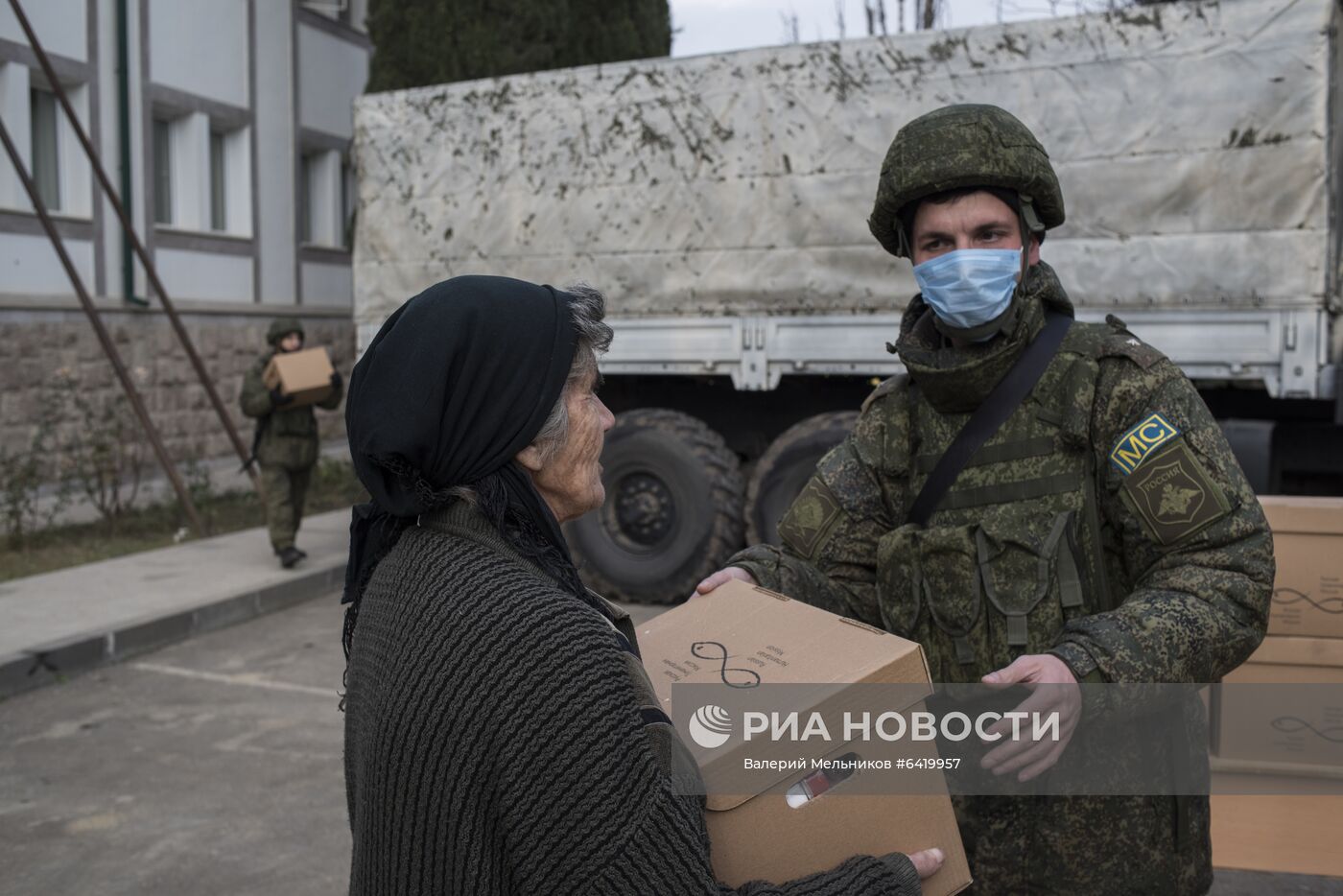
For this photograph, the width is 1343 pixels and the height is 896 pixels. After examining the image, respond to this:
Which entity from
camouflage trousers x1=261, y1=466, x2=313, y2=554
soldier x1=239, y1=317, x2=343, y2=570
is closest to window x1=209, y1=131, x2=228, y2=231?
soldier x1=239, y1=317, x2=343, y2=570

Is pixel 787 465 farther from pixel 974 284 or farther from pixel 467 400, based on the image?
pixel 467 400

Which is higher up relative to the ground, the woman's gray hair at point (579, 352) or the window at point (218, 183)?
the window at point (218, 183)

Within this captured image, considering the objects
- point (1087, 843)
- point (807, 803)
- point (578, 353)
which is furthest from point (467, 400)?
point (1087, 843)


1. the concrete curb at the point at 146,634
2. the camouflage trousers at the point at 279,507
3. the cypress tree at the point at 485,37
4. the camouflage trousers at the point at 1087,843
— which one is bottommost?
the concrete curb at the point at 146,634

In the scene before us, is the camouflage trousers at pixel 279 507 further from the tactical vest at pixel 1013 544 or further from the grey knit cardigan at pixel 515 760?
the grey knit cardigan at pixel 515 760

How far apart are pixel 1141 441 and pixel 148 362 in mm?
A: 12513

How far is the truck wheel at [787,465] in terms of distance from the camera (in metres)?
6.98

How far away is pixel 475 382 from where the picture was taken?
1.40m

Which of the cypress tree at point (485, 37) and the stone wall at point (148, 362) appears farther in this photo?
the cypress tree at point (485, 37)

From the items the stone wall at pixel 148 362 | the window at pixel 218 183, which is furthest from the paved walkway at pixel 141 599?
the window at pixel 218 183

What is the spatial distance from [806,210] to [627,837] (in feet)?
20.4

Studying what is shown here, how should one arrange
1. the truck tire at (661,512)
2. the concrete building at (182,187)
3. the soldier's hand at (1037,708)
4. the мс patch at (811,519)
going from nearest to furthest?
the soldier's hand at (1037,708) → the мс patch at (811,519) → the truck tire at (661,512) → the concrete building at (182,187)

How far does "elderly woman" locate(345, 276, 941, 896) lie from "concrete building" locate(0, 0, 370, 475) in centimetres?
1034

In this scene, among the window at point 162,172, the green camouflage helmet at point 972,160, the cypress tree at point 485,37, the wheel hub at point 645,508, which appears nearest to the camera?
the green camouflage helmet at point 972,160
